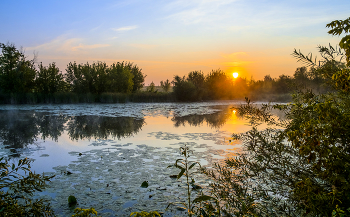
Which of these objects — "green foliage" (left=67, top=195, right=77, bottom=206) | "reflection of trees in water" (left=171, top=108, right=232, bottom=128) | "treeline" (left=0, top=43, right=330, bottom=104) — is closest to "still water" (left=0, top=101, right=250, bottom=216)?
"green foliage" (left=67, top=195, right=77, bottom=206)

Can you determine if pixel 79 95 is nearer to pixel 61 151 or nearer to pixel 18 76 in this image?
pixel 18 76

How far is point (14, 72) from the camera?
3241 cm

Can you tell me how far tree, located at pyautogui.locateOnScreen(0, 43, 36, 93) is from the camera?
3172 cm

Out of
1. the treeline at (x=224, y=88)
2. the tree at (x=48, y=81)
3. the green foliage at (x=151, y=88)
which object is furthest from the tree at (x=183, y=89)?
the tree at (x=48, y=81)

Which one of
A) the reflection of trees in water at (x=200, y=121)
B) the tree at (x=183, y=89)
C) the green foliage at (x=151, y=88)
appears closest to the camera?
the reflection of trees in water at (x=200, y=121)

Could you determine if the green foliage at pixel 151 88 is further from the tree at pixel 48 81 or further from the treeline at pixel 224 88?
Result: the tree at pixel 48 81

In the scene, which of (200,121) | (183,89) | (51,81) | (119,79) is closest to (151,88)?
(119,79)

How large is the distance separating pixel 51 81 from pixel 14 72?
4.53 meters

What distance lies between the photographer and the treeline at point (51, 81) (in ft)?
102

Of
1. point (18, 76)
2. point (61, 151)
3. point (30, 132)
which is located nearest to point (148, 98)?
point (18, 76)

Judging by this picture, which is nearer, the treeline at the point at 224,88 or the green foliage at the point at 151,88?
the treeline at the point at 224,88

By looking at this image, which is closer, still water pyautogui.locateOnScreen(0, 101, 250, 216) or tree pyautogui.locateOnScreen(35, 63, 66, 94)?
still water pyautogui.locateOnScreen(0, 101, 250, 216)

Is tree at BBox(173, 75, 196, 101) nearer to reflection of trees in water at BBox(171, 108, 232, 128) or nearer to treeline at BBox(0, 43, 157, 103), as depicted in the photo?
treeline at BBox(0, 43, 157, 103)

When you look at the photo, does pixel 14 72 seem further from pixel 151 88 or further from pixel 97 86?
pixel 151 88
